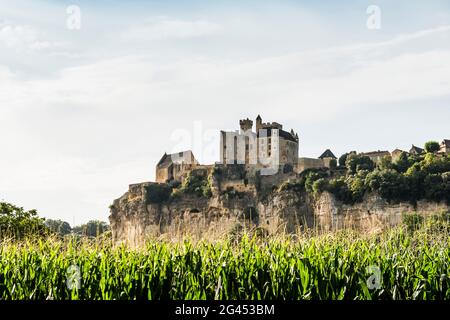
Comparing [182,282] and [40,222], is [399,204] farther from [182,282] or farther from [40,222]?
[182,282]

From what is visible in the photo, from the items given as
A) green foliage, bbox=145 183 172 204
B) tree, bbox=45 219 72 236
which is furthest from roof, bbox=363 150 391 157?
tree, bbox=45 219 72 236

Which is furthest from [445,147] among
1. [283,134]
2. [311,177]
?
[283,134]

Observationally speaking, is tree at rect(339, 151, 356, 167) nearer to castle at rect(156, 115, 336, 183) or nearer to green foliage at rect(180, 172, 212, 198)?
castle at rect(156, 115, 336, 183)

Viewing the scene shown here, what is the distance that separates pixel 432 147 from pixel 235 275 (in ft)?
245

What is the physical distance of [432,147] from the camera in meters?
81.4

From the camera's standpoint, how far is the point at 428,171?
70.6 metres

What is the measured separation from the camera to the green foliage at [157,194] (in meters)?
85.5

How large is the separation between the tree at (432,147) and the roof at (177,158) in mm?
30679

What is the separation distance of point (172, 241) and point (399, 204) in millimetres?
59056

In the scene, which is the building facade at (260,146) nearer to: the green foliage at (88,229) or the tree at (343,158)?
the tree at (343,158)

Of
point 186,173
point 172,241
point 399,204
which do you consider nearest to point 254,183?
point 186,173
